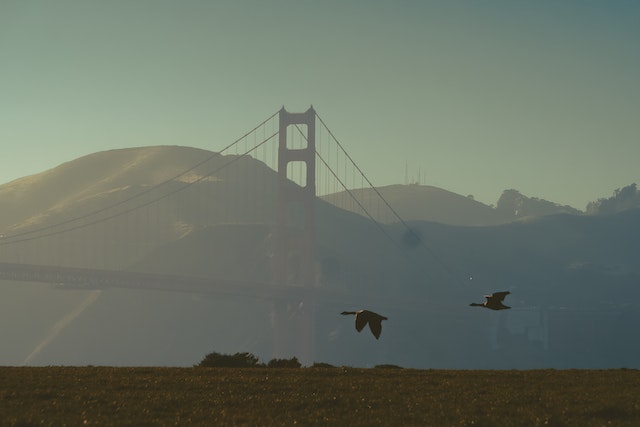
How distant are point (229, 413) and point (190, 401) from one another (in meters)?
1.77

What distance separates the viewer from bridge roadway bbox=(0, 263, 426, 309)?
124125mm

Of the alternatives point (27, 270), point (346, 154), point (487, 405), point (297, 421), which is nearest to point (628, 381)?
point (487, 405)

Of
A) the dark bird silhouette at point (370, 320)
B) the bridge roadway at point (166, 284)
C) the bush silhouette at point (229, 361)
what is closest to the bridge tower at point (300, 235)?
the bridge roadway at point (166, 284)

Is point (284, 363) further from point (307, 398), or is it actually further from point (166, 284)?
point (166, 284)

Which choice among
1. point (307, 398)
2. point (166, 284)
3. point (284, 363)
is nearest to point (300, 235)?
point (166, 284)

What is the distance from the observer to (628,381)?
1089 inches

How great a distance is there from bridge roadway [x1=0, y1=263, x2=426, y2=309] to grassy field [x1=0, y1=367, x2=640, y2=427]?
95.5 metres

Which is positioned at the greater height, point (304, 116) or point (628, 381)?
point (304, 116)

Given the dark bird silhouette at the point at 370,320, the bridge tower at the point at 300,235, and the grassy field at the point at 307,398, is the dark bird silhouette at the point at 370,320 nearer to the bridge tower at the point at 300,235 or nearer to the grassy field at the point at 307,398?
the grassy field at the point at 307,398

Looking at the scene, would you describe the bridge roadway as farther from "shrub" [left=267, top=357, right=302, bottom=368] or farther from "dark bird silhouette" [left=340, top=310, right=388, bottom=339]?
"dark bird silhouette" [left=340, top=310, right=388, bottom=339]

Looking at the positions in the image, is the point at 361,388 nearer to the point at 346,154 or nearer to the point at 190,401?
the point at 190,401

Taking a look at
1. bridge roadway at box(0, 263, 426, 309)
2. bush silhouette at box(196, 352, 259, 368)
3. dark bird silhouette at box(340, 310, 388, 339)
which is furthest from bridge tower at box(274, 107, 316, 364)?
dark bird silhouette at box(340, 310, 388, 339)

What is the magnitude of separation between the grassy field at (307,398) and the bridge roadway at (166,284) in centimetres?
9555

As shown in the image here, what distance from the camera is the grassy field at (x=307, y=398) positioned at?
20.2 meters
